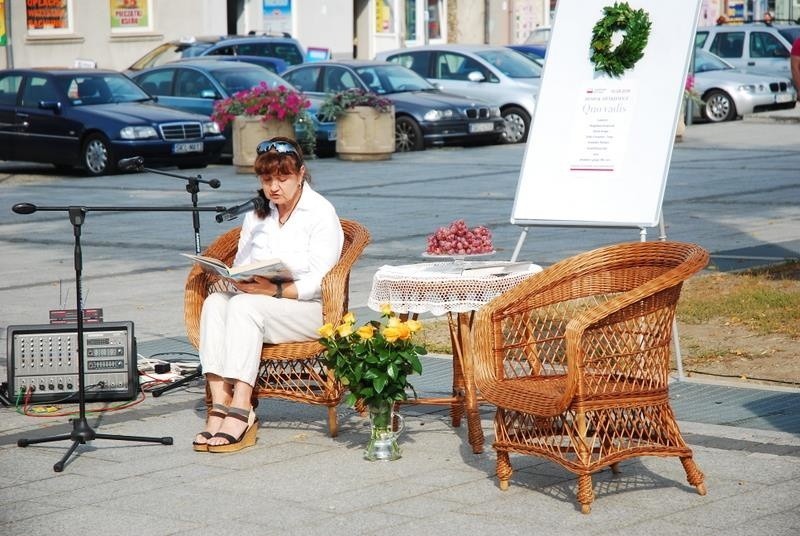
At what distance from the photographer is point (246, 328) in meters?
6.75

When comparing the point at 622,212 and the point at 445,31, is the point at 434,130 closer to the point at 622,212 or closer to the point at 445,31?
the point at 622,212

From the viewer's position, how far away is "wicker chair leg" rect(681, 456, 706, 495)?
18.8 feet

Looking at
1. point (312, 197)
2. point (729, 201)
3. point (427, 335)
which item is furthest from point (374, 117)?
point (312, 197)

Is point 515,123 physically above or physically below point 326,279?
below

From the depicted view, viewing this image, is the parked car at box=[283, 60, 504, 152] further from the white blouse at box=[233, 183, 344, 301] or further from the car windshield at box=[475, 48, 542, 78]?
the white blouse at box=[233, 183, 344, 301]

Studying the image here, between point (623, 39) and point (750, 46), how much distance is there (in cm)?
2600

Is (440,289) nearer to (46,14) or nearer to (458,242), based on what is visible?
(458,242)

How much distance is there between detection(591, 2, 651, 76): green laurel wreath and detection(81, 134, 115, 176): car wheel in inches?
561

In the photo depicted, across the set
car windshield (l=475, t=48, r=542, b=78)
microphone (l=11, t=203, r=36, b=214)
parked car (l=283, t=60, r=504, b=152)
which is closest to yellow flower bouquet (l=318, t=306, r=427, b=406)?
microphone (l=11, t=203, r=36, b=214)

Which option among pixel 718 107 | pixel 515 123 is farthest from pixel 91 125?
pixel 718 107

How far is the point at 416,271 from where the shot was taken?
6.80 meters

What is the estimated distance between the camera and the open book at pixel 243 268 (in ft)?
22.1

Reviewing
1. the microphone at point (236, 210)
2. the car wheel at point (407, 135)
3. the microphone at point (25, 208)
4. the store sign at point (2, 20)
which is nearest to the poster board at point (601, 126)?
the microphone at point (236, 210)

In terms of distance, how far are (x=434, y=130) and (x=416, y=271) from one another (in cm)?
1780
